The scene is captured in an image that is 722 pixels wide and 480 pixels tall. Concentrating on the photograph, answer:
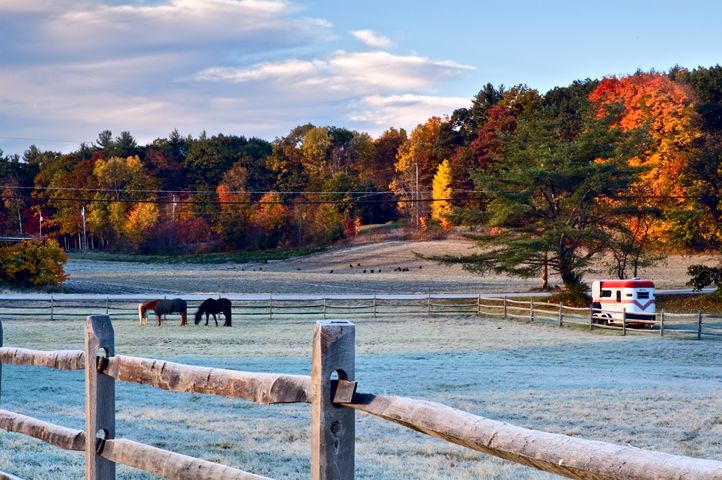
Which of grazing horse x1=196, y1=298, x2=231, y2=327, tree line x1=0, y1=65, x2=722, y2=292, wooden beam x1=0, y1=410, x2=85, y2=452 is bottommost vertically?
grazing horse x1=196, y1=298, x2=231, y2=327

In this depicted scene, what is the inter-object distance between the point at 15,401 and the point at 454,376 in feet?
26.2

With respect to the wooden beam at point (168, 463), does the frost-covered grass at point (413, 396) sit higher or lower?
lower

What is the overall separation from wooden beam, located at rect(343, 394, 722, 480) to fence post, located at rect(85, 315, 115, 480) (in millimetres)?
1771

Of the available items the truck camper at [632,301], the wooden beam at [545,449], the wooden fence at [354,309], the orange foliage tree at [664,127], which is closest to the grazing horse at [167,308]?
the wooden fence at [354,309]

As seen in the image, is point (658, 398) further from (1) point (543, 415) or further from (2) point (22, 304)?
(2) point (22, 304)

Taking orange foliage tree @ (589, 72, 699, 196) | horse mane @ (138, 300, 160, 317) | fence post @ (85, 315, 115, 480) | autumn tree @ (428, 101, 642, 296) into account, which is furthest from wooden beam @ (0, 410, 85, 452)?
orange foliage tree @ (589, 72, 699, 196)

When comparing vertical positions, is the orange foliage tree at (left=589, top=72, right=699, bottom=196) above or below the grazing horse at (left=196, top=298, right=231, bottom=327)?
above

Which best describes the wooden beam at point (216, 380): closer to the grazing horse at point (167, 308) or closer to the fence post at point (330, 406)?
the fence post at point (330, 406)

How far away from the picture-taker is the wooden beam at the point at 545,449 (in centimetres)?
179

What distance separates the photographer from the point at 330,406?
2.67m

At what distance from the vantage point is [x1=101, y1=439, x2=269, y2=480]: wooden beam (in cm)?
299

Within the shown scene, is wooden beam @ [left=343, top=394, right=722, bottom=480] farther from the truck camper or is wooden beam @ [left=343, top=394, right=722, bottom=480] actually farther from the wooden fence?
the truck camper

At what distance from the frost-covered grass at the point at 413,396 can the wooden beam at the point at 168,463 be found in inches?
101

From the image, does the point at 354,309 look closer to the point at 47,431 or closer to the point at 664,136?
the point at 664,136
